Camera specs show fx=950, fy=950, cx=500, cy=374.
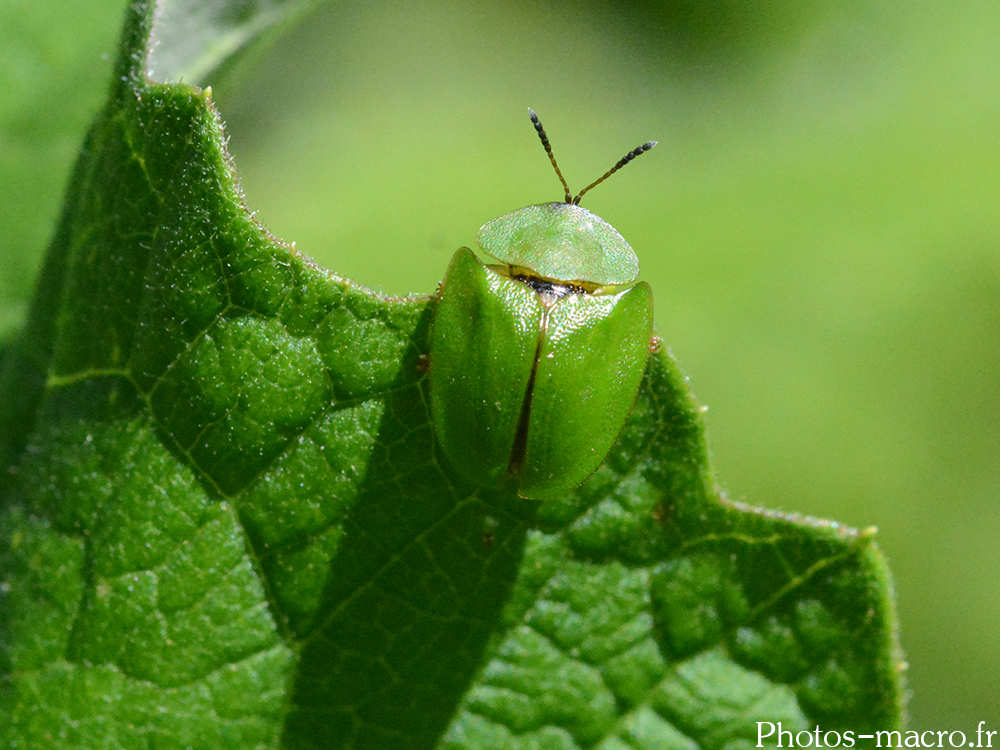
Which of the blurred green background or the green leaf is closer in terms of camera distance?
the green leaf

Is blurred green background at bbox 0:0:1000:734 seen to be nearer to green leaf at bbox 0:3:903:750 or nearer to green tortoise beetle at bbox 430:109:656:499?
Answer: green tortoise beetle at bbox 430:109:656:499

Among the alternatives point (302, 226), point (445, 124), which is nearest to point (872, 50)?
point (445, 124)

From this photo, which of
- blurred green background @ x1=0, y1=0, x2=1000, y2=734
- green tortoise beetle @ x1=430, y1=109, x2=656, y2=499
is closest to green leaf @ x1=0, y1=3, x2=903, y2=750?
green tortoise beetle @ x1=430, y1=109, x2=656, y2=499

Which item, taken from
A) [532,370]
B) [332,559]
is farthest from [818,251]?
[332,559]

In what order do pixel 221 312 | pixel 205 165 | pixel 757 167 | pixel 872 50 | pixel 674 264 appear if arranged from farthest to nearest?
pixel 872 50 → pixel 757 167 → pixel 674 264 → pixel 221 312 → pixel 205 165

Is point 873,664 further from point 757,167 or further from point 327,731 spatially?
point 757,167

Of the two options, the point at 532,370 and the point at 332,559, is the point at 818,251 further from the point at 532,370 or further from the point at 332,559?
the point at 332,559
